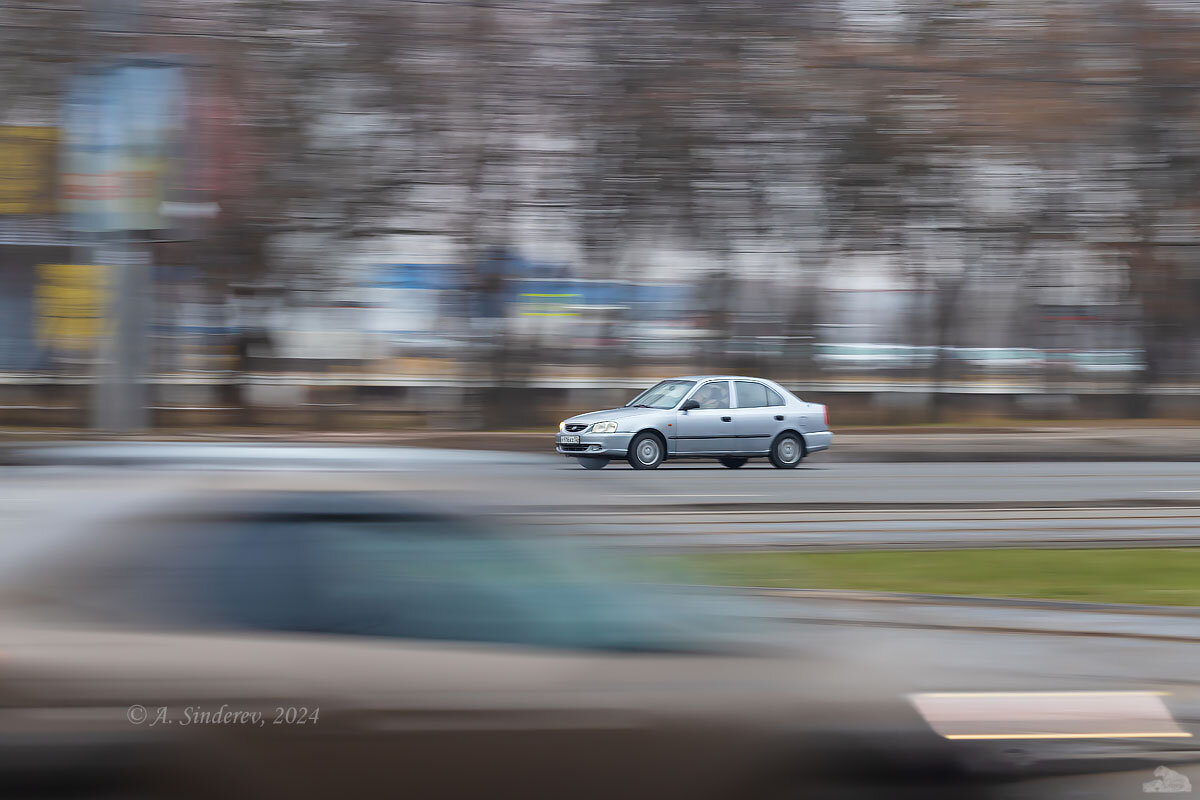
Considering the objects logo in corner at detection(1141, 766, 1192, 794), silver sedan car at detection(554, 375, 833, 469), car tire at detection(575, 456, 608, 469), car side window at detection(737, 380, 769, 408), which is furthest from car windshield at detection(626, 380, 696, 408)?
logo in corner at detection(1141, 766, 1192, 794)

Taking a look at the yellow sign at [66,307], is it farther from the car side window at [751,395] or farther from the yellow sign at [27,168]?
the car side window at [751,395]

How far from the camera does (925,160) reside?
24719 millimetres

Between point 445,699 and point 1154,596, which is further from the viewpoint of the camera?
point 1154,596

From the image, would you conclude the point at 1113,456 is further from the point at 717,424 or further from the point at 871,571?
the point at 871,571

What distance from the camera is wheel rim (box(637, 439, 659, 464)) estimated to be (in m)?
16.5

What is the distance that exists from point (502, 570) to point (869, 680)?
94 centimetres

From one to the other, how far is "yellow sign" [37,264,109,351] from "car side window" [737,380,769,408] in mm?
11389

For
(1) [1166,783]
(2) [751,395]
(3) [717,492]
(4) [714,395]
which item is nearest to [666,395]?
(4) [714,395]

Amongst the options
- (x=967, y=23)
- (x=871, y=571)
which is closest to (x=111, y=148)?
(x=871, y=571)

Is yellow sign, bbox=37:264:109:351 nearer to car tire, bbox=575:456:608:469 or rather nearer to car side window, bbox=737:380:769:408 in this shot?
car tire, bbox=575:456:608:469

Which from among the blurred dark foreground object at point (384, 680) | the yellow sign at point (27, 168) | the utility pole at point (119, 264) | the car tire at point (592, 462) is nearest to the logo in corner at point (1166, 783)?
the blurred dark foreground object at point (384, 680)

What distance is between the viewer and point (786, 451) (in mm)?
17312

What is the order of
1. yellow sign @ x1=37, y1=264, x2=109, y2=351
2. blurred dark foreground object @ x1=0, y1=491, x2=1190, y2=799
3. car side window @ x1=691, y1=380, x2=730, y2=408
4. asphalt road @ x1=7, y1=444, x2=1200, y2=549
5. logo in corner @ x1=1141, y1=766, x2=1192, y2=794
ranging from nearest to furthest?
blurred dark foreground object @ x1=0, y1=491, x2=1190, y2=799, asphalt road @ x1=7, y1=444, x2=1200, y2=549, logo in corner @ x1=1141, y1=766, x2=1192, y2=794, car side window @ x1=691, y1=380, x2=730, y2=408, yellow sign @ x1=37, y1=264, x2=109, y2=351

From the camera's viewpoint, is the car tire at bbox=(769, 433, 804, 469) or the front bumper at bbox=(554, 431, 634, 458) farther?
the car tire at bbox=(769, 433, 804, 469)
